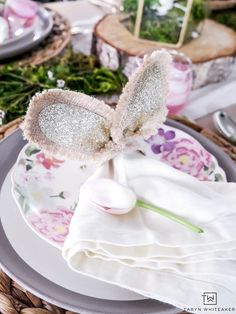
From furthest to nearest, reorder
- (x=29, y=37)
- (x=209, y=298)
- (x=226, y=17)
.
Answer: (x=226, y=17), (x=29, y=37), (x=209, y=298)

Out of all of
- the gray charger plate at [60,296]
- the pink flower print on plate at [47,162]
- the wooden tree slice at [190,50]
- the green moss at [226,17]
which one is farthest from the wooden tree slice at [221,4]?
the gray charger plate at [60,296]

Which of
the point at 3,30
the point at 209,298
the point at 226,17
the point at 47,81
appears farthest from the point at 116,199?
the point at 226,17

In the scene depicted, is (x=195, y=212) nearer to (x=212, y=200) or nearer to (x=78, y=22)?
(x=212, y=200)

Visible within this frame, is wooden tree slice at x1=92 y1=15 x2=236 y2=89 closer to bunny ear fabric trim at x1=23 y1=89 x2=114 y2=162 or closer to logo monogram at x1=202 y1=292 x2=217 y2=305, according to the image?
bunny ear fabric trim at x1=23 y1=89 x2=114 y2=162

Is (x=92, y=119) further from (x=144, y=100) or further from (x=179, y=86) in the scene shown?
(x=179, y=86)

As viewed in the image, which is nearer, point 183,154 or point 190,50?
point 183,154

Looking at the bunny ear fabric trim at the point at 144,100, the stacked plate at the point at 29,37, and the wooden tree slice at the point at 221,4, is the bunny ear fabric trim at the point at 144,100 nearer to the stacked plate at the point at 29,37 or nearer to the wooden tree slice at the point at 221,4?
the stacked plate at the point at 29,37

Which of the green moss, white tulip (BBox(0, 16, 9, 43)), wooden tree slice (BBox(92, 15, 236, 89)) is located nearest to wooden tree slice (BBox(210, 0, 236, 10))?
the green moss
